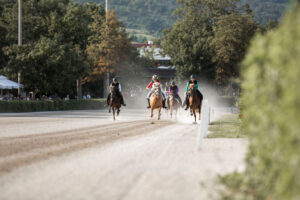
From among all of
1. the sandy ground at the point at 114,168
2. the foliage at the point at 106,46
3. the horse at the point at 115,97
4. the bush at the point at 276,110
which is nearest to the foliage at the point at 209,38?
the foliage at the point at 106,46

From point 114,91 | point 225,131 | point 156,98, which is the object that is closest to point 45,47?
point 114,91

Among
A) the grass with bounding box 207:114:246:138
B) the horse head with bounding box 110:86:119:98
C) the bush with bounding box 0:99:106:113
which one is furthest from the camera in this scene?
the bush with bounding box 0:99:106:113

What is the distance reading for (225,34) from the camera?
69.7 metres

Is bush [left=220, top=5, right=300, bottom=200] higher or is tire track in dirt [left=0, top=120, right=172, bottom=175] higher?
bush [left=220, top=5, right=300, bottom=200]

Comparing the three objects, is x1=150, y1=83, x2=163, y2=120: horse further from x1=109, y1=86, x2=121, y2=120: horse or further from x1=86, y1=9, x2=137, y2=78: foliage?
x1=86, y1=9, x2=137, y2=78: foliage

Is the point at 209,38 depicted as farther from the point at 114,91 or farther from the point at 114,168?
the point at 114,168

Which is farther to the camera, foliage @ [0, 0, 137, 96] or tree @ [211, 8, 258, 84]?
tree @ [211, 8, 258, 84]

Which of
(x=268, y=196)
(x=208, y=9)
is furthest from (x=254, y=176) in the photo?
(x=208, y=9)

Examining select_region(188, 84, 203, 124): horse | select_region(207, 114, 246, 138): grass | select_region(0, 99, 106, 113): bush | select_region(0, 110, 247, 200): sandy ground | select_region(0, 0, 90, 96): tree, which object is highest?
select_region(0, 0, 90, 96): tree

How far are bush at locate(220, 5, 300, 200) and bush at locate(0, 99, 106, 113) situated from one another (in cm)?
3521

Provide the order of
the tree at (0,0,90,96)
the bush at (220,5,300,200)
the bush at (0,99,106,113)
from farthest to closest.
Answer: the tree at (0,0,90,96) < the bush at (0,99,106,113) < the bush at (220,5,300,200)

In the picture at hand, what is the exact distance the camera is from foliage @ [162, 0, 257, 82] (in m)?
70.0

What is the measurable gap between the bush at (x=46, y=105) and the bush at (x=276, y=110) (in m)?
35.2

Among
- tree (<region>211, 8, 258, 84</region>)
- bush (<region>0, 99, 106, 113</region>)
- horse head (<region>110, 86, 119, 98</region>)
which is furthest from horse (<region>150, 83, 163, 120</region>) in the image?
tree (<region>211, 8, 258, 84</region>)
